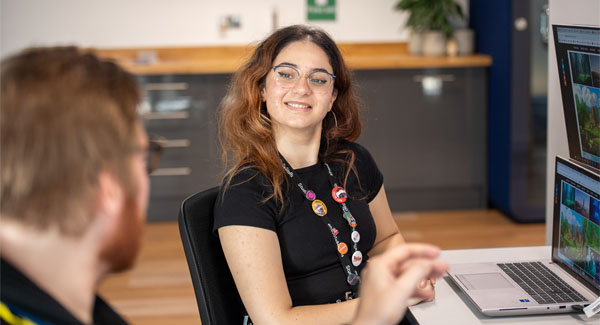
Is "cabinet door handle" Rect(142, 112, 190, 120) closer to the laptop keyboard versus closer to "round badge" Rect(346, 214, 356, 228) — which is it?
"round badge" Rect(346, 214, 356, 228)

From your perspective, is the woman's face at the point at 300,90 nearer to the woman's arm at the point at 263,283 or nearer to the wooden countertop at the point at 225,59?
the woman's arm at the point at 263,283

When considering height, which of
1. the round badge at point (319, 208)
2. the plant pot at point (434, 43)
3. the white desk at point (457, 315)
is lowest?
the white desk at point (457, 315)

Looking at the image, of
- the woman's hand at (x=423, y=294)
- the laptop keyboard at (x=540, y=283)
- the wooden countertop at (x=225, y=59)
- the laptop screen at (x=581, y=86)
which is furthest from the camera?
the wooden countertop at (x=225, y=59)

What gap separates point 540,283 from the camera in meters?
1.47

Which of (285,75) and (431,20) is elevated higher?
(431,20)

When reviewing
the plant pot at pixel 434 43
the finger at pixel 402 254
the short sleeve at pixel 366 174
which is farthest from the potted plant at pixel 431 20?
the finger at pixel 402 254

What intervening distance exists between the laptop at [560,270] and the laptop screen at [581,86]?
49 millimetres

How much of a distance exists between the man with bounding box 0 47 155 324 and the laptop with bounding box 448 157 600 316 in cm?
82

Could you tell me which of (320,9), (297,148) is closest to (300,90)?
(297,148)

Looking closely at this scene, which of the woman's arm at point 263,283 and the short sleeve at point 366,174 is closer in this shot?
the woman's arm at point 263,283

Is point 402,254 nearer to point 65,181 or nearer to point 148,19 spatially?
point 65,181

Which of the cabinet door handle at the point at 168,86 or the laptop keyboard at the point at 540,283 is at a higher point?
the cabinet door handle at the point at 168,86

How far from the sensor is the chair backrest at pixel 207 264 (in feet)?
4.69

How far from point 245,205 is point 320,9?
3.30 meters
